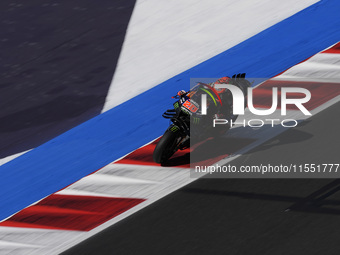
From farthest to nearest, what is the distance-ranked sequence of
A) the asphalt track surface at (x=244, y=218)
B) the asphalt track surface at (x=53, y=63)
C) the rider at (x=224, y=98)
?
the asphalt track surface at (x=53, y=63), the rider at (x=224, y=98), the asphalt track surface at (x=244, y=218)

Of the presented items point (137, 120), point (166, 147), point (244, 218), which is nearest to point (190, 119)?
point (166, 147)

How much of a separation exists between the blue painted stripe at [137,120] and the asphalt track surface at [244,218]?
1.92 meters

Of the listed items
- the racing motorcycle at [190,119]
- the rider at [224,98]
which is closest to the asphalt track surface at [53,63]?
the racing motorcycle at [190,119]

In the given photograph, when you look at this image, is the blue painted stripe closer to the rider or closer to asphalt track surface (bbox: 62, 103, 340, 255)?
the rider

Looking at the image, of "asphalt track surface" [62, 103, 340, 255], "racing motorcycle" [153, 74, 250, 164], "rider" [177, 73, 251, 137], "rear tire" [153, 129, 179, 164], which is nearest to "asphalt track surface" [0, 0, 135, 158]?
"rear tire" [153, 129, 179, 164]

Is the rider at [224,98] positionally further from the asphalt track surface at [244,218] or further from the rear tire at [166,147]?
the asphalt track surface at [244,218]

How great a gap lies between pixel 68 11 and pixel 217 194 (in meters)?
8.07

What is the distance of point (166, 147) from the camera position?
9.47 meters

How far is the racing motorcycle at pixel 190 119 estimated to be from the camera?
934cm

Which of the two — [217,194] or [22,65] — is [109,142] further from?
[22,65]

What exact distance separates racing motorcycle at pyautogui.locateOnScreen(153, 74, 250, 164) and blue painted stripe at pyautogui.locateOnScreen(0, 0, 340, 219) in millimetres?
1192

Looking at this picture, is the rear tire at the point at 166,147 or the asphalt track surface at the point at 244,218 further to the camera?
the rear tire at the point at 166,147

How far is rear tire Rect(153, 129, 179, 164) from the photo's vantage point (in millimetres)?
9367

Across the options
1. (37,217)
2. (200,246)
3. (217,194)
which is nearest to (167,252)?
(200,246)
